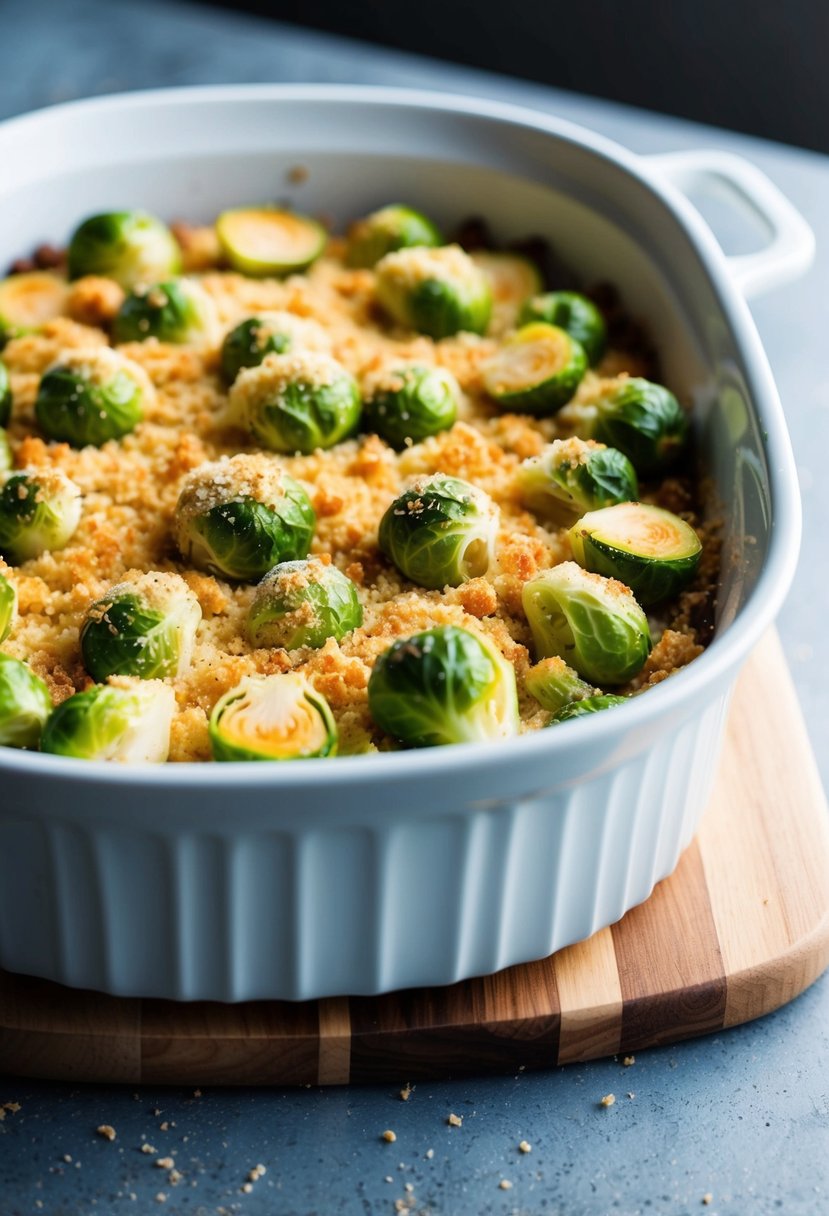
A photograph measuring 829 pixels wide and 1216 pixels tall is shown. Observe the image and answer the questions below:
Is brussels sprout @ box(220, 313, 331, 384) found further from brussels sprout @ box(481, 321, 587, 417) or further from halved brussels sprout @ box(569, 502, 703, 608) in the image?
halved brussels sprout @ box(569, 502, 703, 608)

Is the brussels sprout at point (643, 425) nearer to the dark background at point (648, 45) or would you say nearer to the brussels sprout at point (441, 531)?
the brussels sprout at point (441, 531)

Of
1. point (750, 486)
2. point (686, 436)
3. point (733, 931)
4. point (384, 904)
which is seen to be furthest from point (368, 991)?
point (686, 436)

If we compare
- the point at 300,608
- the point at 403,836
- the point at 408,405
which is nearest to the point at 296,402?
the point at 408,405

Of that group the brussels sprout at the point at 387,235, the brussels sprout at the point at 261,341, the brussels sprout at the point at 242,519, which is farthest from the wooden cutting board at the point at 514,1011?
the brussels sprout at the point at 387,235

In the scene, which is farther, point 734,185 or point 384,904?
point 734,185

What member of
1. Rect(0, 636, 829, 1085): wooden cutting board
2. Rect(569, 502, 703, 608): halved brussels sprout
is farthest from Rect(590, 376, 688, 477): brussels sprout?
Rect(0, 636, 829, 1085): wooden cutting board

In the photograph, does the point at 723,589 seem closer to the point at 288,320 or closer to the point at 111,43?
the point at 288,320
